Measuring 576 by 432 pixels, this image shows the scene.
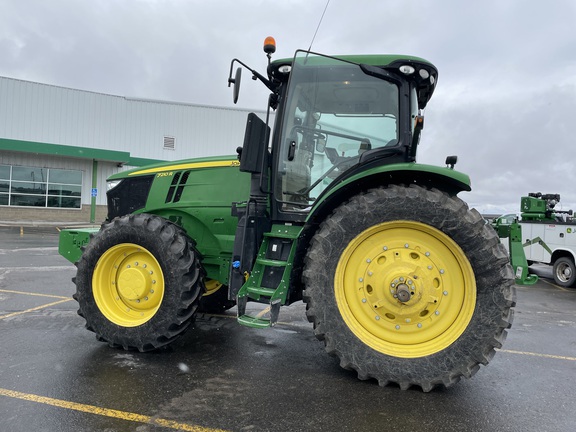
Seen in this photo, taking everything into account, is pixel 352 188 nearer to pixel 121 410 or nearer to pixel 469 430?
pixel 469 430

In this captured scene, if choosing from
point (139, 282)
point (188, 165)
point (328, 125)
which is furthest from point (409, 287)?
point (188, 165)

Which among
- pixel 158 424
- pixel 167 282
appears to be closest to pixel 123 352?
pixel 167 282

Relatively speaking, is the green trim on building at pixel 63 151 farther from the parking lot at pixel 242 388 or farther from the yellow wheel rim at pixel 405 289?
the yellow wheel rim at pixel 405 289

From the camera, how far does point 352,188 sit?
11.6 ft

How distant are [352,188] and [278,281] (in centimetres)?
105

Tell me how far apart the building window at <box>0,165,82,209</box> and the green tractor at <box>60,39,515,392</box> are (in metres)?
22.5

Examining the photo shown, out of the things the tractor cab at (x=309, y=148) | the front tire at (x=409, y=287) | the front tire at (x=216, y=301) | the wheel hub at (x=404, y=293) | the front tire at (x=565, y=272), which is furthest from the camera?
the front tire at (x=565, y=272)

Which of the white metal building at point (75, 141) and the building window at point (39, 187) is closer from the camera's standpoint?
the building window at point (39, 187)

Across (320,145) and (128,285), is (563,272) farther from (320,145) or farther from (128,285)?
(128,285)

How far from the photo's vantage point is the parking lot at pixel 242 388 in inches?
107

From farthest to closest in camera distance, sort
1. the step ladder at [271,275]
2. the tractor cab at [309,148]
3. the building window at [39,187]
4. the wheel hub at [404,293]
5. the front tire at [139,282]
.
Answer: the building window at [39,187] < the front tire at [139,282] < the tractor cab at [309,148] < the step ladder at [271,275] < the wheel hub at [404,293]

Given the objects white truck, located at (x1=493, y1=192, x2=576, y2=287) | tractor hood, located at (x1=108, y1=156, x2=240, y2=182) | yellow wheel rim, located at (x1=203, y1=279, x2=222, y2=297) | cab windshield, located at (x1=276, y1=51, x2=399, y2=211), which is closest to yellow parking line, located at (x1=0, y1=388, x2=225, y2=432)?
cab windshield, located at (x1=276, y1=51, x2=399, y2=211)

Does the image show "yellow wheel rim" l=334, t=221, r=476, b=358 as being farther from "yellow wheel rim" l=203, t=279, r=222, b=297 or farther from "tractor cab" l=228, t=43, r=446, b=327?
"yellow wheel rim" l=203, t=279, r=222, b=297

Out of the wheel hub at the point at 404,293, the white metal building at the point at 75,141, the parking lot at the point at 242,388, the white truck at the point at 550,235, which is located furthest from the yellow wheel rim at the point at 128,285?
the white metal building at the point at 75,141
